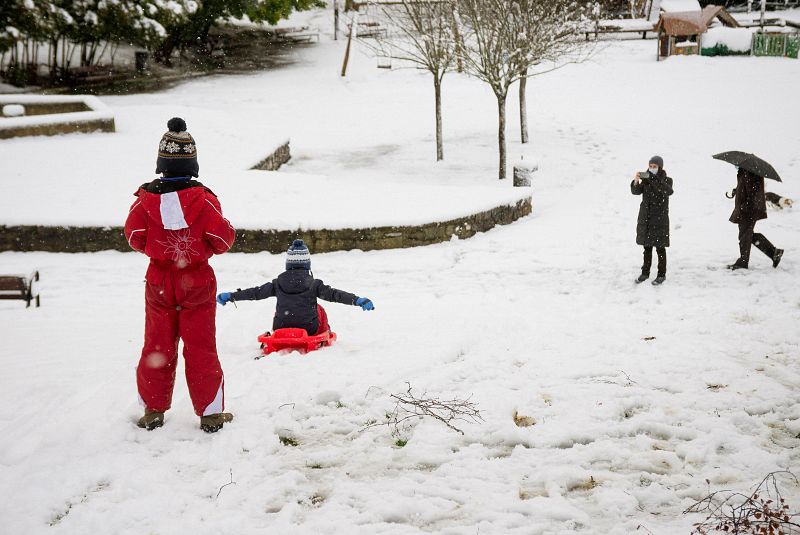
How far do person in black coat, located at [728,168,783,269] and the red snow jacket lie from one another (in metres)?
6.66

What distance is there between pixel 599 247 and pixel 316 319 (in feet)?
19.1

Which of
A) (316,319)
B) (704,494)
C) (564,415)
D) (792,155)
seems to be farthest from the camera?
(792,155)

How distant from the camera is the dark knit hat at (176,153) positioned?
374cm

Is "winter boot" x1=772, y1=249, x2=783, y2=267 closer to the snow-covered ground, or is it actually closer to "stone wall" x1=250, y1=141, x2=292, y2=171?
the snow-covered ground

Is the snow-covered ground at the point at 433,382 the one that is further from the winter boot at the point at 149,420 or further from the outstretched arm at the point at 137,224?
the outstretched arm at the point at 137,224

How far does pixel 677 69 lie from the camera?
87.1ft

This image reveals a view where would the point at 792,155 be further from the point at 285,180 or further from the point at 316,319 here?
the point at 316,319

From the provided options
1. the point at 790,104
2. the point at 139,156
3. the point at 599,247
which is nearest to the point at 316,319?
the point at 599,247

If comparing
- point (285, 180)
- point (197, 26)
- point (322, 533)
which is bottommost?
point (322, 533)

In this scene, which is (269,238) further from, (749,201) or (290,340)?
(749,201)

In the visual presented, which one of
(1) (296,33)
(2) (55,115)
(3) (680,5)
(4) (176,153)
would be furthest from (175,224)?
(1) (296,33)

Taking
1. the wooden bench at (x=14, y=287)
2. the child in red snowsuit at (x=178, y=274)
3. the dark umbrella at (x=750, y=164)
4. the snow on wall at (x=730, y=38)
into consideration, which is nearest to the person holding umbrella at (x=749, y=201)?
the dark umbrella at (x=750, y=164)

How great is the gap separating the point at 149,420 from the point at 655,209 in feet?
20.9

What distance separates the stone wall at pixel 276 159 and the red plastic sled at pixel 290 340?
8774 millimetres
